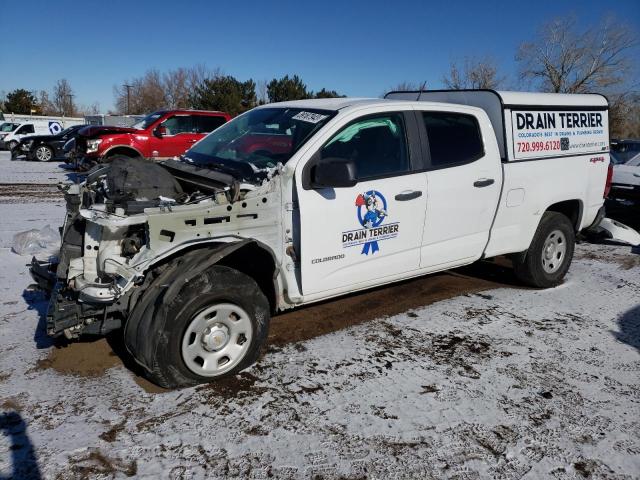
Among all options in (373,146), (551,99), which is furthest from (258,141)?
(551,99)

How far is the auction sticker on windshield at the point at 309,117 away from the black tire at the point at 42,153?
19298mm

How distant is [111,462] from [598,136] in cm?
572

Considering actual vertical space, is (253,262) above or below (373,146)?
below

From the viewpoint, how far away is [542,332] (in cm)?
445

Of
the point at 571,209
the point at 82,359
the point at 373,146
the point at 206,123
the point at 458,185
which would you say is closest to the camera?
the point at 82,359

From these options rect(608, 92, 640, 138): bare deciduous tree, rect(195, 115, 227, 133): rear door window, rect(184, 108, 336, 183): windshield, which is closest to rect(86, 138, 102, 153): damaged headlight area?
rect(195, 115, 227, 133): rear door window

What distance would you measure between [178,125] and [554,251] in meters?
10.8

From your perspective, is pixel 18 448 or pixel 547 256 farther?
pixel 547 256

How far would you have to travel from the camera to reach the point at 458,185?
4.45m

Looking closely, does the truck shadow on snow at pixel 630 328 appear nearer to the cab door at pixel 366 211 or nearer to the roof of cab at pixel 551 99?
the cab door at pixel 366 211

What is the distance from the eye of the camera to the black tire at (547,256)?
17.6 feet

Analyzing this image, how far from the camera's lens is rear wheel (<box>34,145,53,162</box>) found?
19984 millimetres

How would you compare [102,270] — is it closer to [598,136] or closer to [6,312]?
[6,312]

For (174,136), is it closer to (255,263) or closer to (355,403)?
(255,263)
